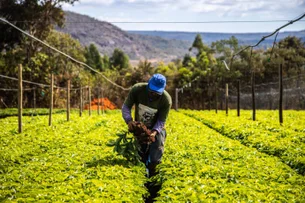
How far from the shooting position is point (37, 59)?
46.0 m

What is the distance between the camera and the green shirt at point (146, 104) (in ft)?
30.8

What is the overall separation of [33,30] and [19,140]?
35011 mm

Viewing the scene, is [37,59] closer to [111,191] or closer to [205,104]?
[205,104]

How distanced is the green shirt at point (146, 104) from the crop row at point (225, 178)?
109 cm

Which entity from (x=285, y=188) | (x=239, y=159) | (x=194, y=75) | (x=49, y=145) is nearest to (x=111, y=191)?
(x=285, y=188)

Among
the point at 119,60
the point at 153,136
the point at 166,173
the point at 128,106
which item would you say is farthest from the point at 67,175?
the point at 119,60

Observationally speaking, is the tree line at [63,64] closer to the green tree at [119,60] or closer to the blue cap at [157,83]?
the blue cap at [157,83]

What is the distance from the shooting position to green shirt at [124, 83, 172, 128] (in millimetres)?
9391

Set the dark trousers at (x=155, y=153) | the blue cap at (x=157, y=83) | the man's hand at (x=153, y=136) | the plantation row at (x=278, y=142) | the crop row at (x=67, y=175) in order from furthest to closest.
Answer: the plantation row at (x=278, y=142), the dark trousers at (x=155, y=153), the man's hand at (x=153, y=136), the blue cap at (x=157, y=83), the crop row at (x=67, y=175)

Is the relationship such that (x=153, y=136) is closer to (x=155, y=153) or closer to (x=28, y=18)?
(x=155, y=153)

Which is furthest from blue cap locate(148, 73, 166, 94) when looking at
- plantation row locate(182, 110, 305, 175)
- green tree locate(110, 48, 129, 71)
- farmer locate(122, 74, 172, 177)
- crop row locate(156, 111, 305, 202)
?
green tree locate(110, 48, 129, 71)

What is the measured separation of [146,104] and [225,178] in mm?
2677

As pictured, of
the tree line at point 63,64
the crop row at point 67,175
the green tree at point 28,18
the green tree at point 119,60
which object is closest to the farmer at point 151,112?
the crop row at point 67,175

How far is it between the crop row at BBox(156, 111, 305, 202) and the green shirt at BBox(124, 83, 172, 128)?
3.57ft
